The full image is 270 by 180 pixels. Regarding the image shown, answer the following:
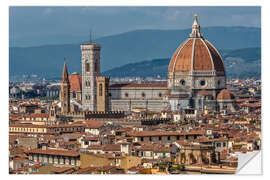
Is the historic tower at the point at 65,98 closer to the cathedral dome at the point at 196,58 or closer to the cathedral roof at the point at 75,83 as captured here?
the cathedral dome at the point at 196,58

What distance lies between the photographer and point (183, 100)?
86312 millimetres

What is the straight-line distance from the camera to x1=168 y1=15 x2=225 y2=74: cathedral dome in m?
90.2

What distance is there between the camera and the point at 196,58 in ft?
296

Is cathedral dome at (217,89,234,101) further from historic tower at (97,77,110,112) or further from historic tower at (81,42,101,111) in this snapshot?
historic tower at (81,42,101,111)

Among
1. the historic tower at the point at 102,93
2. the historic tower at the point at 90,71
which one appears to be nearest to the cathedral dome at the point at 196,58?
the historic tower at the point at 102,93

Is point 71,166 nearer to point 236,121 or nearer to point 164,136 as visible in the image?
point 164,136

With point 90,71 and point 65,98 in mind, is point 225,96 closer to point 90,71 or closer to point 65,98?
point 65,98

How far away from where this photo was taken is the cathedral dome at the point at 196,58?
90.2m

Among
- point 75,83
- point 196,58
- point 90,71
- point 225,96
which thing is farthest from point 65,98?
point 75,83

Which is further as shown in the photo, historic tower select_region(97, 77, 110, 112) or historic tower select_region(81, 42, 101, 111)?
historic tower select_region(81, 42, 101, 111)

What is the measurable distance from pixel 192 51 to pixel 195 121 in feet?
69.8

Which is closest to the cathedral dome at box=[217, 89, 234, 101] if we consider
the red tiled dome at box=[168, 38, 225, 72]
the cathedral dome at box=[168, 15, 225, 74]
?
the cathedral dome at box=[168, 15, 225, 74]

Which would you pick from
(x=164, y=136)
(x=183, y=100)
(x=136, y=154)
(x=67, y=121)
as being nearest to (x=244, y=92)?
(x=183, y=100)

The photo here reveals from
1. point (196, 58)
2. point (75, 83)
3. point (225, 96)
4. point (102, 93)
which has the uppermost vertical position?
point (196, 58)
